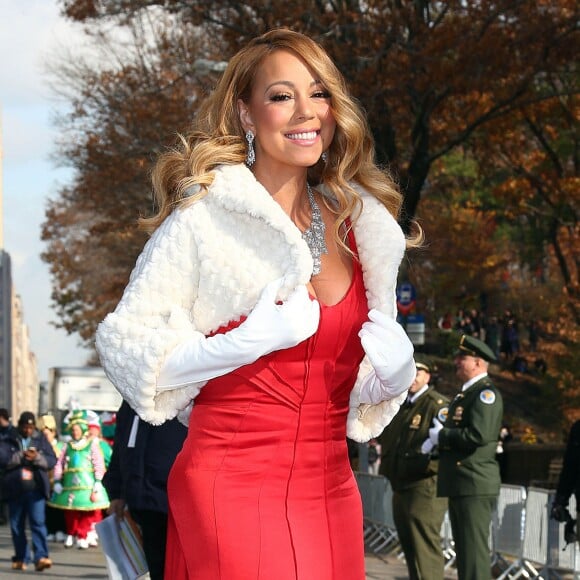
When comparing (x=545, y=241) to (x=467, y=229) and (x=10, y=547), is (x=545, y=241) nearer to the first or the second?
(x=467, y=229)

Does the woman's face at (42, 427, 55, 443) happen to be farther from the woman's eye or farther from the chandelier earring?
the woman's eye

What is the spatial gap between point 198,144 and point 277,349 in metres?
0.71

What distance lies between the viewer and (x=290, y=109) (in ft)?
14.2

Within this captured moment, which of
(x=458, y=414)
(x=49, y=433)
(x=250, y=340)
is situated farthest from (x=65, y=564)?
(x=250, y=340)

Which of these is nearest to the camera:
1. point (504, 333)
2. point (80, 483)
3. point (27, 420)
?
point (27, 420)

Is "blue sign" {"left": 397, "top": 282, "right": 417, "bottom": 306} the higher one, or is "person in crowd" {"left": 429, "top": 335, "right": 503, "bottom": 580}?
"blue sign" {"left": 397, "top": 282, "right": 417, "bottom": 306}

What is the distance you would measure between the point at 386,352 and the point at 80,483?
46.7 ft

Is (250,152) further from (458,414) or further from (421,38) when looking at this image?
(421,38)

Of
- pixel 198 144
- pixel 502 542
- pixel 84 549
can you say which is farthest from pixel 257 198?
pixel 84 549

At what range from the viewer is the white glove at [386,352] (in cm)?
418

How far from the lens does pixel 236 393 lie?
409 cm

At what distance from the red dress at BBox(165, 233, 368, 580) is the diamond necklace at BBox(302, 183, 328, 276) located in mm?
174

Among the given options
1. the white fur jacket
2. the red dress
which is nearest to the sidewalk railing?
the red dress

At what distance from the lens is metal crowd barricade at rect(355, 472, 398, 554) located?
16.5 metres
